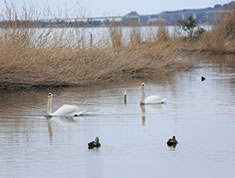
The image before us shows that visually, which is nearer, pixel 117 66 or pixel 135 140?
pixel 135 140

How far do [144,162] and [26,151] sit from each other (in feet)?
7.08

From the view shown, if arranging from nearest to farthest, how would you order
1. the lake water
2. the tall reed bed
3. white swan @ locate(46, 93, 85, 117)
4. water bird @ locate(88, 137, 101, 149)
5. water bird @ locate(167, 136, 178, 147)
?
the lake water, water bird @ locate(88, 137, 101, 149), water bird @ locate(167, 136, 178, 147), white swan @ locate(46, 93, 85, 117), the tall reed bed

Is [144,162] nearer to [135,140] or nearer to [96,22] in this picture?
[135,140]

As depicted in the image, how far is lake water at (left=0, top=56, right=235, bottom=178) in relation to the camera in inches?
366

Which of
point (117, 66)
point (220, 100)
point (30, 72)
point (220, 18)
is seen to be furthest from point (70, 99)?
point (220, 18)

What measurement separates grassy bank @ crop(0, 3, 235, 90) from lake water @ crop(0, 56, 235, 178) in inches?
27.3

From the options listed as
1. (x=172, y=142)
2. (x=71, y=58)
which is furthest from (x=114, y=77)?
(x=172, y=142)

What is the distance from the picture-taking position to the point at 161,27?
3234cm

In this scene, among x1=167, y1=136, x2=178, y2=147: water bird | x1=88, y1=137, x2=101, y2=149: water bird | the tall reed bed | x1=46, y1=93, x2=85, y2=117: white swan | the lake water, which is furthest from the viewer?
the tall reed bed

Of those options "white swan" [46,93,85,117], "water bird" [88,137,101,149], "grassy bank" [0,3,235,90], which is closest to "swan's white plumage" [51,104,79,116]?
"white swan" [46,93,85,117]

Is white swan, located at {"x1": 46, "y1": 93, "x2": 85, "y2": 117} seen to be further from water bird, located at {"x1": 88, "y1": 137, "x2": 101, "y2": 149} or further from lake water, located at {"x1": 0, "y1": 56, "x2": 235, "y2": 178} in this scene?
water bird, located at {"x1": 88, "y1": 137, "x2": 101, "y2": 149}

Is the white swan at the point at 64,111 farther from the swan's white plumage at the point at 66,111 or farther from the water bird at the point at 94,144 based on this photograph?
the water bird at the point at 94,144

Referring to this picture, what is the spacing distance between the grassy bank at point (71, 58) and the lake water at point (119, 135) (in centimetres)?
69

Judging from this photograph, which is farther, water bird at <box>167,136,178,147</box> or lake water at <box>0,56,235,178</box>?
water bird at <box>167,136,178,147</box>
